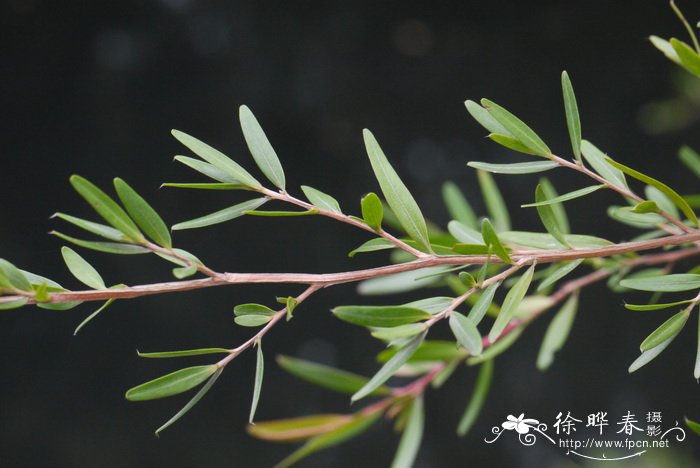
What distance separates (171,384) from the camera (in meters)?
0.28

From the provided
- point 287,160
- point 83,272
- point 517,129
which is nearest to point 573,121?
point 517,129

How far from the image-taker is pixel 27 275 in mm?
271

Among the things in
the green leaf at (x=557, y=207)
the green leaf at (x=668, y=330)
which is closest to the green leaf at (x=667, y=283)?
the green leaf at (x=668, y=330)

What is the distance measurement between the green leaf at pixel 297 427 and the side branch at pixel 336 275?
0.18m

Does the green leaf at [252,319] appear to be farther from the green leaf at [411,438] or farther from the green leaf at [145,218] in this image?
the green leaf at [411,438]

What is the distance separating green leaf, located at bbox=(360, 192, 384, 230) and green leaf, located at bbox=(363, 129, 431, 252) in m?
0.01

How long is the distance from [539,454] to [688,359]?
0.35 metres

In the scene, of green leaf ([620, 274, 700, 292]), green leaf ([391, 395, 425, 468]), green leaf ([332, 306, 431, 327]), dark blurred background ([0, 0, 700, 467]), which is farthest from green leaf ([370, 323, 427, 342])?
dark blurred background ([0, 0, 700, 467])

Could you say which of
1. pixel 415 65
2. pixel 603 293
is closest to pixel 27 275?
pixel 415 65

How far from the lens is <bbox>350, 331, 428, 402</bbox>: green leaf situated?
0.85ft

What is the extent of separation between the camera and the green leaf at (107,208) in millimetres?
257

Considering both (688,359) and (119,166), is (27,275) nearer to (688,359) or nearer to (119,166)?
(119,166)

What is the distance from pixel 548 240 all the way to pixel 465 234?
0.17 feet

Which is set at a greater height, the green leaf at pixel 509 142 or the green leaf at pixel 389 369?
the green leaf at pixel 509 142
